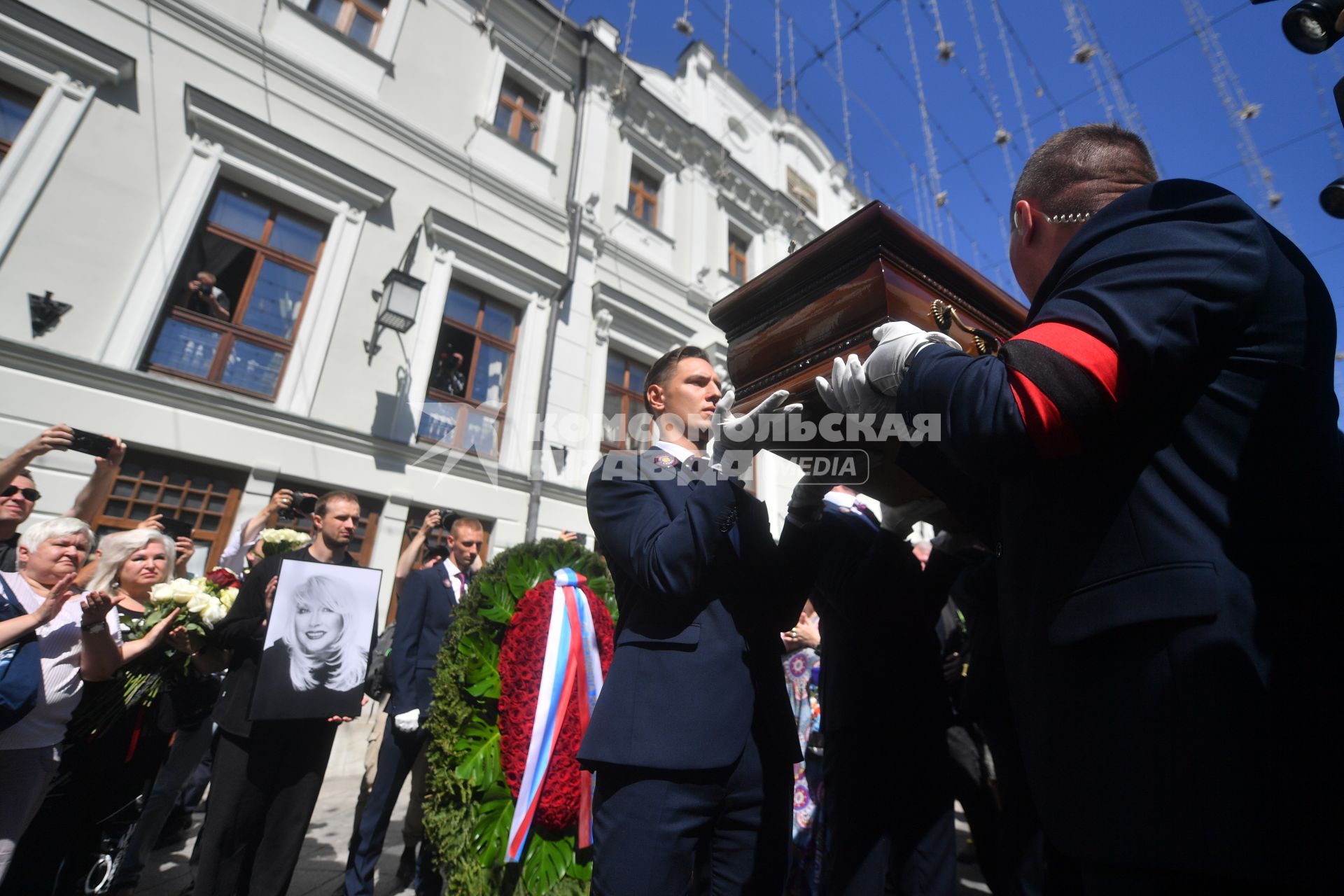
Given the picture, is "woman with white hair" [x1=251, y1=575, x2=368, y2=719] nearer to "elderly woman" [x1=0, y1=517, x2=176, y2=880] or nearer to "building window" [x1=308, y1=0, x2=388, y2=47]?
"elderly woman" [x1=0, y1=517, x2=176, y2=880]

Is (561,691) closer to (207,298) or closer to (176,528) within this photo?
(176,528)

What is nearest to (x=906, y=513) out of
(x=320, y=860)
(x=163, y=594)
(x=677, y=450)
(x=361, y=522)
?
(x=677, y=450)

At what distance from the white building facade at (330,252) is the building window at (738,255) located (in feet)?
5.13

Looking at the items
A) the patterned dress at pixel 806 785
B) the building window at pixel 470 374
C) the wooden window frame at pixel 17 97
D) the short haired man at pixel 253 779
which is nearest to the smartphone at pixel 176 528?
the short haired man at pixel 253 779

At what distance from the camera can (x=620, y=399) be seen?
1037 centimetres

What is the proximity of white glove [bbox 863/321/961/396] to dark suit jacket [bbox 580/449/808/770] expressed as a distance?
0.52 meters

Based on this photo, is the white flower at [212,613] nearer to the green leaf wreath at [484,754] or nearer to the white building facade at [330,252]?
the green leaf wreath at [484,754]

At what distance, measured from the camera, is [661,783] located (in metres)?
1.35

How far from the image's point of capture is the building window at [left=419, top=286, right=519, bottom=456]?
8.18 meters

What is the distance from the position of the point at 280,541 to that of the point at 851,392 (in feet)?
12.1

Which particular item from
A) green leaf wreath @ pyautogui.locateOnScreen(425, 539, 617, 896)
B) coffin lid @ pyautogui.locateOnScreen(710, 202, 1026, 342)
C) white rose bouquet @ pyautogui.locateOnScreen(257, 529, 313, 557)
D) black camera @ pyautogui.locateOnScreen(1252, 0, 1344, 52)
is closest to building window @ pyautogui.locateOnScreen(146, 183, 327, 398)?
white rose bouquet @ pyautogui.locateOnScreen(257, 529, 313, 557)

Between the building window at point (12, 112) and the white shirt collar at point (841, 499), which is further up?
the building window at point (12, 112)

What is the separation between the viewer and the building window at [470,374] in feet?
26.8

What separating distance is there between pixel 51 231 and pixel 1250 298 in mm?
8434
